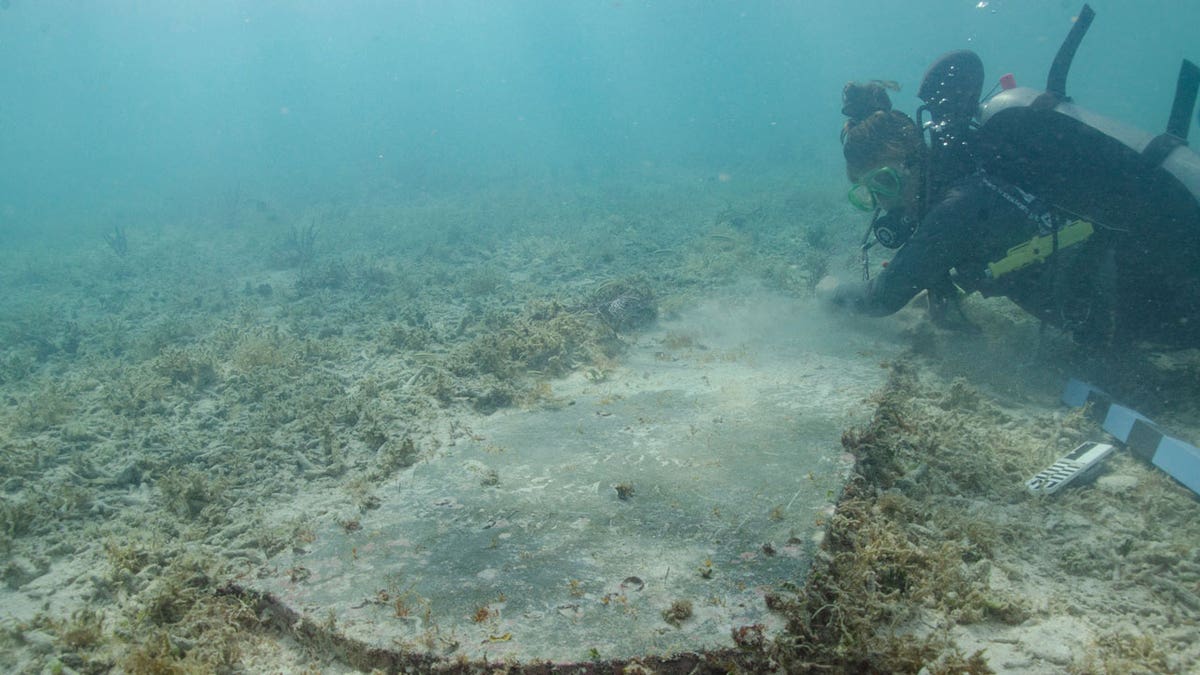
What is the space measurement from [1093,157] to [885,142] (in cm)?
167

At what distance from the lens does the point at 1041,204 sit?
5102 millimetres

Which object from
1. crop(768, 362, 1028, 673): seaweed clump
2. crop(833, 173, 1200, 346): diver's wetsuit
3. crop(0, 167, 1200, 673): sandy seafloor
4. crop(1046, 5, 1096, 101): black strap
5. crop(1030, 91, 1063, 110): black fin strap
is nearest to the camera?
crop(768, 362, 1028, 673): seaweed clump

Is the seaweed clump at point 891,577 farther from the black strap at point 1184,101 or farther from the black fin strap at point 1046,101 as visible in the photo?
the black strap at point 1184,101

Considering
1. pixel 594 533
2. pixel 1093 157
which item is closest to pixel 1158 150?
pixel 1093 157

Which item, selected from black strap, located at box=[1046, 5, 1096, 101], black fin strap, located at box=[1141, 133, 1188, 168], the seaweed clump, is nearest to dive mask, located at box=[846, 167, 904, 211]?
black strap, located at box=[1046, 5, 1096, 101]

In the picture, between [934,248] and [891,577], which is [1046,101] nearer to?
[934,248]

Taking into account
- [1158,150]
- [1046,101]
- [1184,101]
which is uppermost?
[1184,101]

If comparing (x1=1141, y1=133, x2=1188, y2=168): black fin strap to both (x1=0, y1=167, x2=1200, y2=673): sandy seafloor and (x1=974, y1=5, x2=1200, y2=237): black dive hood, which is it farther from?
(x1=0, y1=167, x2=1200, y2=673): sandy seafloor

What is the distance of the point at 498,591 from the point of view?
290 cm

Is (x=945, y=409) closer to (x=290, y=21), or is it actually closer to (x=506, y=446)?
(x=506, y=446)

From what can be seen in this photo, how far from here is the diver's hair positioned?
5.70m

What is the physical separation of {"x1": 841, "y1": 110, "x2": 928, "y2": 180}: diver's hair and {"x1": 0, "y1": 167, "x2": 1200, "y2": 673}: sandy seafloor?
203 cm

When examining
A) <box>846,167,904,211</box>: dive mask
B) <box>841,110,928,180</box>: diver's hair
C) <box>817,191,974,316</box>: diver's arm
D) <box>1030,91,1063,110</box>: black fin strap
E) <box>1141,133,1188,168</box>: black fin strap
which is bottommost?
<box>817,191,974,316</box>: diver's arm

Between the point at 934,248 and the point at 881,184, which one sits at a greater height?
the point at 881,184
